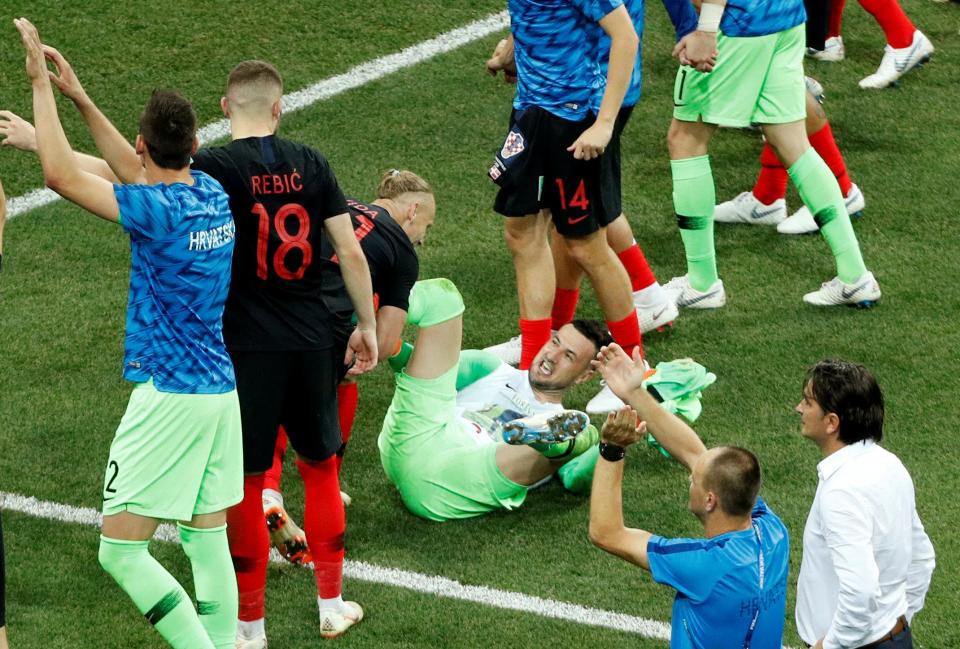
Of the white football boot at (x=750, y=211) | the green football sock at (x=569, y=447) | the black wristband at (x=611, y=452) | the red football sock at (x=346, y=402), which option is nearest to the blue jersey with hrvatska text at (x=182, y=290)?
the black wristband at (x=611, y=452)

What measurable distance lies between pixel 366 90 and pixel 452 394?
4420mm

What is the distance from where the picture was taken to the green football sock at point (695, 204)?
7.94m

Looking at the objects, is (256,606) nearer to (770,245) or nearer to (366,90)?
(770,245)

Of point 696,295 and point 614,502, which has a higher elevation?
point 614,502

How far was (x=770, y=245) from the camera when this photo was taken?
886 cm

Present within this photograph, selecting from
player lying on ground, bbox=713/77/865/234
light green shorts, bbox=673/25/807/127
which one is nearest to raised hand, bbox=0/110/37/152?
light green shorts, bbox=673/25/807/127

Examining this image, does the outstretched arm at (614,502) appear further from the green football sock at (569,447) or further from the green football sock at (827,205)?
the green football sock at (827,205)

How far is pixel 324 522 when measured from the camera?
5.55 metres

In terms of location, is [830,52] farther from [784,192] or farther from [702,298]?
[702,298]

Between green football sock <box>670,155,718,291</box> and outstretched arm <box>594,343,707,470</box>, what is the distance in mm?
2789

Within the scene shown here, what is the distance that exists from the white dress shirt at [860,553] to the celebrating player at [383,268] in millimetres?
1974

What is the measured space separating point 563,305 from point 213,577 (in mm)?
3189

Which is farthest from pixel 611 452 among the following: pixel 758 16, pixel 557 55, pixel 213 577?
pixel 758 16

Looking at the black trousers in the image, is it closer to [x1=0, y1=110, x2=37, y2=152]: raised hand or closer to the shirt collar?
the shirt collar
